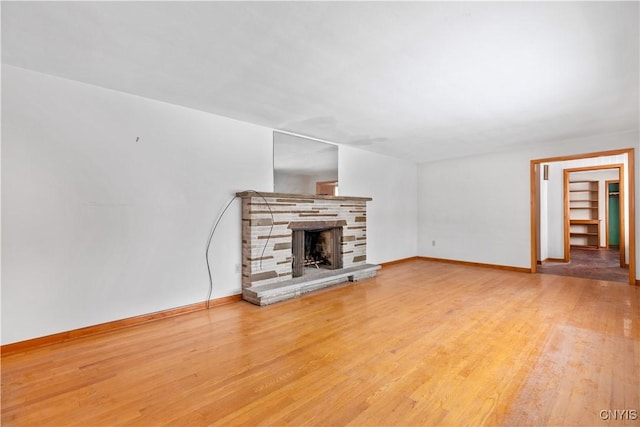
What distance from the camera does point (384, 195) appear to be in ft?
20.0

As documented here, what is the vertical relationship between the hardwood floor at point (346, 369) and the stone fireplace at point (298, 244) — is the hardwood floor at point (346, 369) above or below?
below

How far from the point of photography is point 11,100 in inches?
95.9

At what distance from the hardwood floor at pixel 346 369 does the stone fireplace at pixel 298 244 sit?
1.55 ft

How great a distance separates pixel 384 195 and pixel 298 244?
249 cm

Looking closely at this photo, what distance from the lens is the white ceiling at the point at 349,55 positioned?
5.81 feet

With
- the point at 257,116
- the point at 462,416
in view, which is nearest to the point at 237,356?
the point at 462,416

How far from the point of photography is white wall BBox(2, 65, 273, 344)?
2.46m

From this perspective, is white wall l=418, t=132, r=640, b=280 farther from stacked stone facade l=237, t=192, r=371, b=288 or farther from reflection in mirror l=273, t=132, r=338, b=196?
reflection in mirror l=273, t=132, r=338, b=196

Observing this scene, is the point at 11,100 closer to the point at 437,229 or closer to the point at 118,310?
the point at 118,310

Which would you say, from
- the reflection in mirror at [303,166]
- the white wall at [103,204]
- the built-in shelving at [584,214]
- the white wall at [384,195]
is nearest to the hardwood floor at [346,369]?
the white wall at [103,204]

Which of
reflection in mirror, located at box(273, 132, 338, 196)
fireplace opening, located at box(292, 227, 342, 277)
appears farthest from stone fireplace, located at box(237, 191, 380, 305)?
reflection in mirror, located at box(273, 132, 338, 196)

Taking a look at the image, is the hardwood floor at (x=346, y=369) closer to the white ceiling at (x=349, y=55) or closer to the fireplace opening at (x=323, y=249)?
the fireplace opening at (x=323, y=249)

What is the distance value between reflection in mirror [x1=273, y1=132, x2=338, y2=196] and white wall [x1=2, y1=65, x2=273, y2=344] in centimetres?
71

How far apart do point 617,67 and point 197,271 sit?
4443 mm
